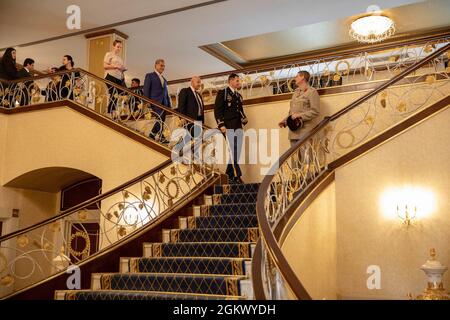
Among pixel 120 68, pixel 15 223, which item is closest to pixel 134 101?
pixel 120 68

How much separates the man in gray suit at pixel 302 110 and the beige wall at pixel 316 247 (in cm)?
108

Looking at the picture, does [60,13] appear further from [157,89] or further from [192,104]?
[192,104]

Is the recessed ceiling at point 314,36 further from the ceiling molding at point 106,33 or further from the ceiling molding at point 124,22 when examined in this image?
the ceiling molding at point 124,22

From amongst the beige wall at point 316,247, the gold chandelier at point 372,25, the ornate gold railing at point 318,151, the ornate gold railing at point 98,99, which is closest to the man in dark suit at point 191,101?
the ornate gold railing at point 98,99

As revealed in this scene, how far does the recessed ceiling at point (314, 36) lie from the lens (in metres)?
10.6

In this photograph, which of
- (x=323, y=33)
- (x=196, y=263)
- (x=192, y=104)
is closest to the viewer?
(x=196, y=263)

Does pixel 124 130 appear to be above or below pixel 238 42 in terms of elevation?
below

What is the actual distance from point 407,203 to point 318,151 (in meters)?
1.40

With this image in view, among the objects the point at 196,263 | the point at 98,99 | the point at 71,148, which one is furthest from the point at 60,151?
the point at 196,263

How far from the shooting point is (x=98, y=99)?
920 cm
